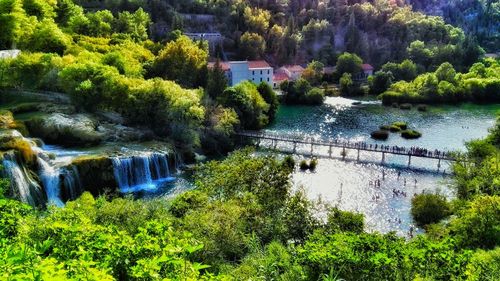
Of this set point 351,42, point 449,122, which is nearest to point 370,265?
point 449,122

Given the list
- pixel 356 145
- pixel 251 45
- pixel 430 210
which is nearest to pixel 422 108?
pixel 356 145

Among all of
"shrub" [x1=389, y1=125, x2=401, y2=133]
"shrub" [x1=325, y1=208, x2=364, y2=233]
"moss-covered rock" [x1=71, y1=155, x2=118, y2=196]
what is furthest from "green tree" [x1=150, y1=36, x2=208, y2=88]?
"shrub" [x1=325, y1=208, x2=364, y2=233]

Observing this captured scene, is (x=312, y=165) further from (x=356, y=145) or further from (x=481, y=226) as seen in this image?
(x=481, y=226)

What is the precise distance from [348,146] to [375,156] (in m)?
3.81

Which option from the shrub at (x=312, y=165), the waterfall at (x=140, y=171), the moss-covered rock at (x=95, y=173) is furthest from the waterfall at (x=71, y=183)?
the shrub at (x=312, y=165)

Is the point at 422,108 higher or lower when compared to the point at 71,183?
lower

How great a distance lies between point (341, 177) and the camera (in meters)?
57.2

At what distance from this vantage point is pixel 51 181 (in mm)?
44500

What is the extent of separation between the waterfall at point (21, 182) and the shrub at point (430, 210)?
109 ft

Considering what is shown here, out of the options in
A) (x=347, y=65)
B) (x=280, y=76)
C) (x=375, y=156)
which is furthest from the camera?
(x=347, y=65)

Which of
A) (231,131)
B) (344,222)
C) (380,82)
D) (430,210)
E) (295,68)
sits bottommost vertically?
(430,210)

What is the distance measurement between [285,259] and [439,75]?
104752mm

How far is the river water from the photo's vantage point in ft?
162

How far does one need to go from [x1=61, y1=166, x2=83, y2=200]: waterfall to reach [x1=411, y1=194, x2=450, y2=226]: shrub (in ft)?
102
